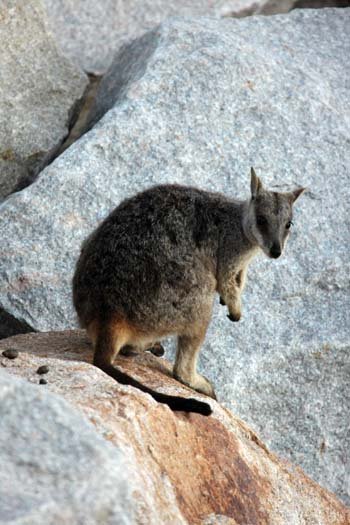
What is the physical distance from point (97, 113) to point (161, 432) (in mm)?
Answer: 5274

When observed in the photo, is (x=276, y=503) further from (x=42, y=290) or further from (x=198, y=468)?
(x=42, y=290)

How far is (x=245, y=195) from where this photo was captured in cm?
834

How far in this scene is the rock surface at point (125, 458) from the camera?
3.77 metres

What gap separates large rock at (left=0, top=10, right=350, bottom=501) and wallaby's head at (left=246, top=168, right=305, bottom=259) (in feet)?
4.23

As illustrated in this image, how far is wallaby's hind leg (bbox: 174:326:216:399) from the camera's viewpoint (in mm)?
6508

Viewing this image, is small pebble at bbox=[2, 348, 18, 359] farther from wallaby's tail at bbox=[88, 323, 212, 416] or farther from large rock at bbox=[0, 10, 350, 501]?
large rock at bbox=[0, 10, 350, 501]

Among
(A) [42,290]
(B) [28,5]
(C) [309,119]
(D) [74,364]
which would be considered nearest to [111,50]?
(B) [28,5]

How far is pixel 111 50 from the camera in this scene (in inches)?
441

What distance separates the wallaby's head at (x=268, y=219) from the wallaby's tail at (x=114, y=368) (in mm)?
1223

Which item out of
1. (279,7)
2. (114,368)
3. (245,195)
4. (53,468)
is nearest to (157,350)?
(114,368)

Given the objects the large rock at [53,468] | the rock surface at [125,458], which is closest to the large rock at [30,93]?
the rock surface at [125,458]

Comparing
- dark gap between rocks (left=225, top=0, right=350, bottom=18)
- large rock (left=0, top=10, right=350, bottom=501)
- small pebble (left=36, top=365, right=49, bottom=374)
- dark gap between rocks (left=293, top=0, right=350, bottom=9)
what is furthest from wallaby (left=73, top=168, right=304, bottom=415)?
dark gap between rocks (left=293, top=0, right=350, bottom=9)

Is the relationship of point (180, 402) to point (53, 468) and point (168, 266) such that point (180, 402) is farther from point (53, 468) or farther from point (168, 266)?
point (53, 468)

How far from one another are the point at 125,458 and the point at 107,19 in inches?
317
